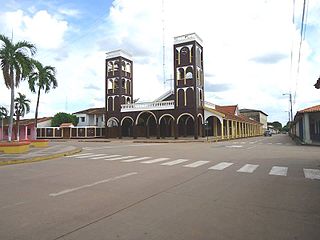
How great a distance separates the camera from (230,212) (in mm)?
5734

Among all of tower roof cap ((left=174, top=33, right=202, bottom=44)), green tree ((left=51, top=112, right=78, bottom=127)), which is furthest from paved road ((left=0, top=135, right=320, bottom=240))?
green tree ((left=51, top=112, right=78, bottom=127))

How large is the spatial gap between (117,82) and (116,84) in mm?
461

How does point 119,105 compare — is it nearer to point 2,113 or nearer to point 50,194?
point 2,113

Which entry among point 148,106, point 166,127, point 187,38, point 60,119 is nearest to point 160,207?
point 187,38

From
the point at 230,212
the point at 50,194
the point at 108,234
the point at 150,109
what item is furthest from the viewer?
the point at 150,109

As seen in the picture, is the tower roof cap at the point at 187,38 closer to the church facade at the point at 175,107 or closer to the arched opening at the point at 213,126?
the church facade at the point at 175,107

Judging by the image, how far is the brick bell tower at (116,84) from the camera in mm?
56094

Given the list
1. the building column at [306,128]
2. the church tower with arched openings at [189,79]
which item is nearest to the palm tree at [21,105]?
the church tower with arched openings at [189,79]

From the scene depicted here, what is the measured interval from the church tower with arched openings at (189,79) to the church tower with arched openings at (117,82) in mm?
12525

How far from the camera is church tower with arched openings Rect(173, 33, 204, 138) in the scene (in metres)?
46.5

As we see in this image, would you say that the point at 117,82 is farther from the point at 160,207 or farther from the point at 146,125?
the point at 160,207

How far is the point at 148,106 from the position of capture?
51.1m

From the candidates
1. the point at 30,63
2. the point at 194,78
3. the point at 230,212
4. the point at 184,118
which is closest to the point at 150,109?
the point at 184,118

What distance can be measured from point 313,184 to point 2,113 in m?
53.2
